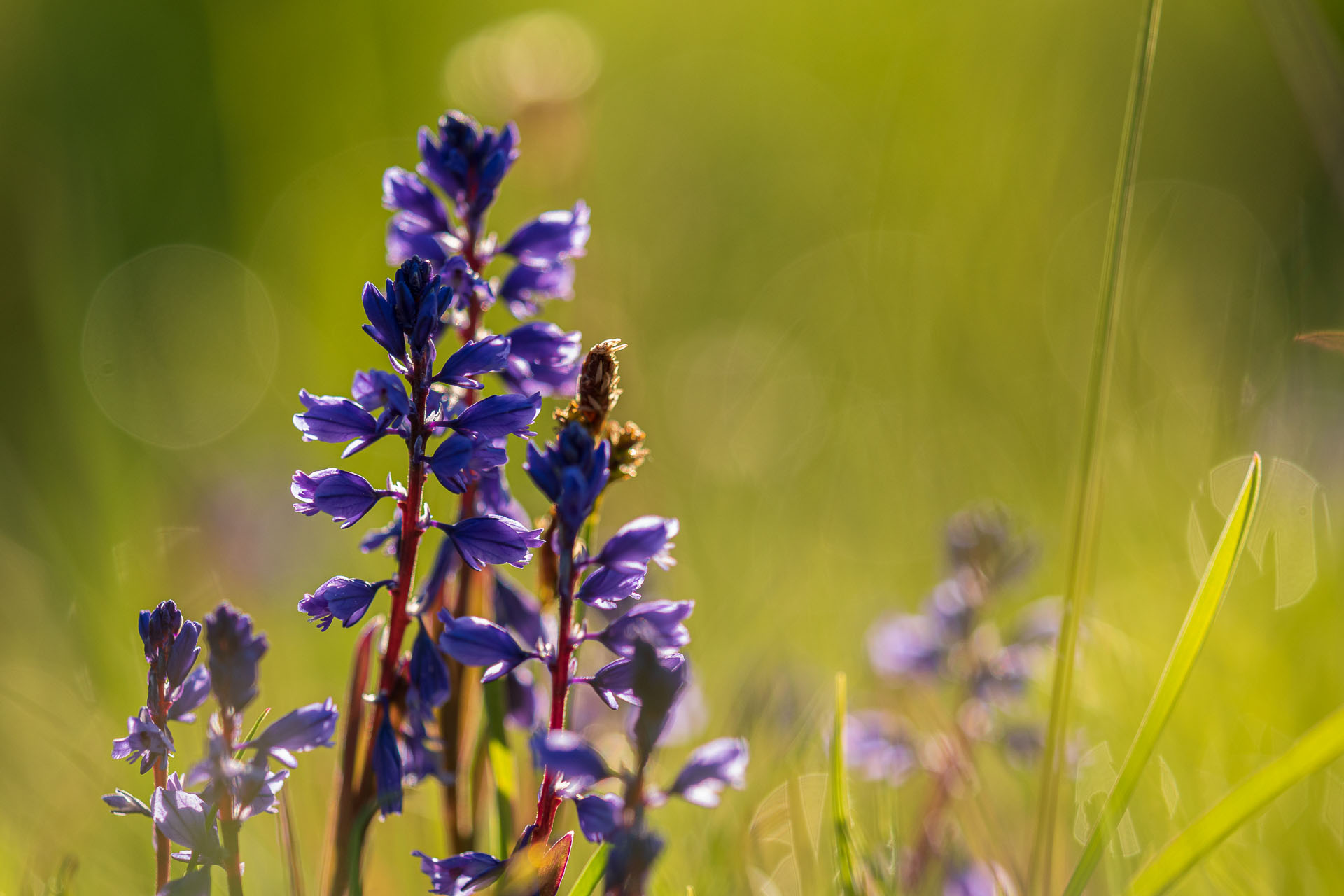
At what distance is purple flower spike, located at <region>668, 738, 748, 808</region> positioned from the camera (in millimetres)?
1137

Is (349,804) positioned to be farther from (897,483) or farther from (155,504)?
(897,483)

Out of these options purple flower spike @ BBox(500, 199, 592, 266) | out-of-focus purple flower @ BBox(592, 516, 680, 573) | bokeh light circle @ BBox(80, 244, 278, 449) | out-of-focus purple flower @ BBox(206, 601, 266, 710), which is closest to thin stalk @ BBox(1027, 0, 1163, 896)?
out-of-focus purple flower @ BBox(592, 516, 680, 573)

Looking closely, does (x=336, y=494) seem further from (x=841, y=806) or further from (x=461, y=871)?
(x=841, y=806)

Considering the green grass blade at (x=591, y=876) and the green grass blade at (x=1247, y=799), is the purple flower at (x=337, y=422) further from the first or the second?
the green grass blade at (x=1247, y=799)

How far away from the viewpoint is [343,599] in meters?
1.34

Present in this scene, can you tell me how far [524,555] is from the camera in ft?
4.38

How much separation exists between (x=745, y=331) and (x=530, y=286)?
7.82m

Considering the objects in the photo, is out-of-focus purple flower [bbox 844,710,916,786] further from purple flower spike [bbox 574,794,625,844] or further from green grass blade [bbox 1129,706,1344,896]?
purple flower spike [bbox 574,794,625,844]

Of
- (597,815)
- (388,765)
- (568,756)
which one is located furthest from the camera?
(388,765)

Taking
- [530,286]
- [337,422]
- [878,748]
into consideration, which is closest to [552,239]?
[530,286]

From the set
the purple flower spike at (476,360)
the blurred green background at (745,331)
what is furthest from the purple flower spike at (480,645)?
the blurred green background at (745,331)

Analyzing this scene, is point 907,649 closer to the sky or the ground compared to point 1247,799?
closer to the ground

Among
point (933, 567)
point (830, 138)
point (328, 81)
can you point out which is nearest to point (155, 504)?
point (933, 567)

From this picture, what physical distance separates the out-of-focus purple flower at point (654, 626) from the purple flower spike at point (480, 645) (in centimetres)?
10
